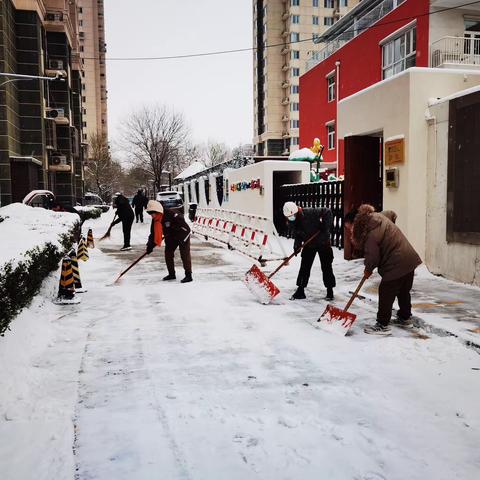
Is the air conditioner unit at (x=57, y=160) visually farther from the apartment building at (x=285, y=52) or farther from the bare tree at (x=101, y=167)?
the apartment building at (x=285, y=52)

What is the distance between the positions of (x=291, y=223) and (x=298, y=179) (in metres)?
10.4

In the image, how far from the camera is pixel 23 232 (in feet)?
29.7

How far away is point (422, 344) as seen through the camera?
5.32 meters

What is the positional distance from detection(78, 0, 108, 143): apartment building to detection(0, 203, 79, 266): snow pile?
95.4 m

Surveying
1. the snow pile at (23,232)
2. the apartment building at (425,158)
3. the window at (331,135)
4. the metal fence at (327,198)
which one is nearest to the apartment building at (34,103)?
the snow pile at (23,232)

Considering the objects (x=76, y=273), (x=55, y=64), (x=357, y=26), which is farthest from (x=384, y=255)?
(x=55, y=64)

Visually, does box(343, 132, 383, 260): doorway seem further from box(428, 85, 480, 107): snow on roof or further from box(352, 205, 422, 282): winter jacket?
box(352, 205, 422, 282): winter jacket

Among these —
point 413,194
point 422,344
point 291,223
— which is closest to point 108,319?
point 291,223

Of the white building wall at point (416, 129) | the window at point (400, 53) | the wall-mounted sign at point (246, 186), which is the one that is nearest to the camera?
the white building wall at point (416, 129)

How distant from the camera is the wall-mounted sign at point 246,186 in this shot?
18578 millimetres

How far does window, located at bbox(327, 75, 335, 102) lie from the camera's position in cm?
3231

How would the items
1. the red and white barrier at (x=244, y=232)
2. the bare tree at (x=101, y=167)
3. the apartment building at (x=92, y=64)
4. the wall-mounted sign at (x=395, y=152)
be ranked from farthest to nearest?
the apartment building at (x=92, y=64)
the bare tree at (x=101, y=167)
the red and white barrier at (x=244, y=232)
the wall-mounted sign at (x=395, y=152)

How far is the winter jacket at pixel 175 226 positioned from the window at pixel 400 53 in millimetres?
17785

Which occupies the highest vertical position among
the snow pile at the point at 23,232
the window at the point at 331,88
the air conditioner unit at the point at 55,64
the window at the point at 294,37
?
the window at the point at 294,37
